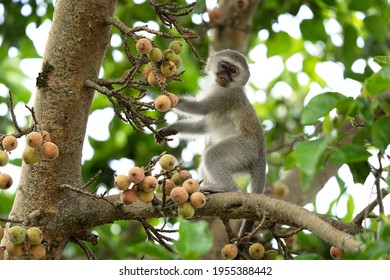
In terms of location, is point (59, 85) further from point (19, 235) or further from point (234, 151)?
point (234, 151)

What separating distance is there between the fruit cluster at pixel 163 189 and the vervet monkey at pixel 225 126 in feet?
4.25

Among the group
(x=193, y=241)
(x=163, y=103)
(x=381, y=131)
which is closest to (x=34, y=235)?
(x=163, y=103)

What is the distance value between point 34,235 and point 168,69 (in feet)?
2.87

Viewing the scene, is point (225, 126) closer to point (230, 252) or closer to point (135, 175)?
point (230, 252)

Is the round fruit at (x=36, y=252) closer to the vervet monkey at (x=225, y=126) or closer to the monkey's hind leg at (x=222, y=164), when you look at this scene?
the vervet monkey at (x=225, y=126)

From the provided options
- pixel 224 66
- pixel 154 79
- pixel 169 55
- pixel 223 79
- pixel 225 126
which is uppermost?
pixel 224 66

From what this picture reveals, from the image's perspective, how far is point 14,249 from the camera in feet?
8.45

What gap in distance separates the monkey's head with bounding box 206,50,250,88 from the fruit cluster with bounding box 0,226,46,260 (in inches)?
114

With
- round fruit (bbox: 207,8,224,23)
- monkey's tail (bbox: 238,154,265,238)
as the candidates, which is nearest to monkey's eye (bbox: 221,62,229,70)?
round fruit (bbox: 207,8,224,23)

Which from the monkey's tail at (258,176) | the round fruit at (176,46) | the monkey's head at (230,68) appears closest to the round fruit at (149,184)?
the round fruit at (176,46)

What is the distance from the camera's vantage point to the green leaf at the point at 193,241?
5.79 ft

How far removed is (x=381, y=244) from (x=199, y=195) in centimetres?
104

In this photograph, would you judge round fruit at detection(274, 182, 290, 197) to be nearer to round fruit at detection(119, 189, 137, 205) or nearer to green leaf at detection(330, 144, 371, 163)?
round fruit at detection(119, 189, 137, 205)

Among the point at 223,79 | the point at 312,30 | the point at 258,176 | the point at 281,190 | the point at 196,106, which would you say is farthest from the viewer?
the point at 223,79
